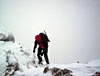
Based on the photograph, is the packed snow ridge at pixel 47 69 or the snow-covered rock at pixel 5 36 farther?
the snow-covered rock at pixel 5 36

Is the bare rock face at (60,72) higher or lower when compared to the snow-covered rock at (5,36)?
lower

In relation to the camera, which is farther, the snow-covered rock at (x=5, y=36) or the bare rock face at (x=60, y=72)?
the snow-covered rock at (x=5, y=36)

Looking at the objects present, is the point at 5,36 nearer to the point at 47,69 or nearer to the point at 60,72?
the point at 47,69

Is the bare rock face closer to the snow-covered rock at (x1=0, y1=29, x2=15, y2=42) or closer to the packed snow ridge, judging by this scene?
the packed snow ridge

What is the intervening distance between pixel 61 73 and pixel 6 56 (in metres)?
4.48

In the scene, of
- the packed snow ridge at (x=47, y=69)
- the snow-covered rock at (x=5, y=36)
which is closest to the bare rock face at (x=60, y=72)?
the packed snow ridge at (x=47, y=69)

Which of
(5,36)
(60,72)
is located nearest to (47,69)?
(60,72)

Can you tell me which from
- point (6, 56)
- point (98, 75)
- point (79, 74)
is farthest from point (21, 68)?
point (98, 75)

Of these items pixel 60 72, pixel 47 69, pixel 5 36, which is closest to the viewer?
pixel 60 72

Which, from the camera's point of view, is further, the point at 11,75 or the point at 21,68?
the point at 21,68

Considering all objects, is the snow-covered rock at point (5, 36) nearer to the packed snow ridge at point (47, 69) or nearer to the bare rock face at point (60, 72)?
the packed snow ridge at point (47, 69)

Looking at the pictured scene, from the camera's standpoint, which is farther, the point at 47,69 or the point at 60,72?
the point at 47,69

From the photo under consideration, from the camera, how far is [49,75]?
16.0ft

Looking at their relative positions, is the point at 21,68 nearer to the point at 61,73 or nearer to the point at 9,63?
the point at 9,63
